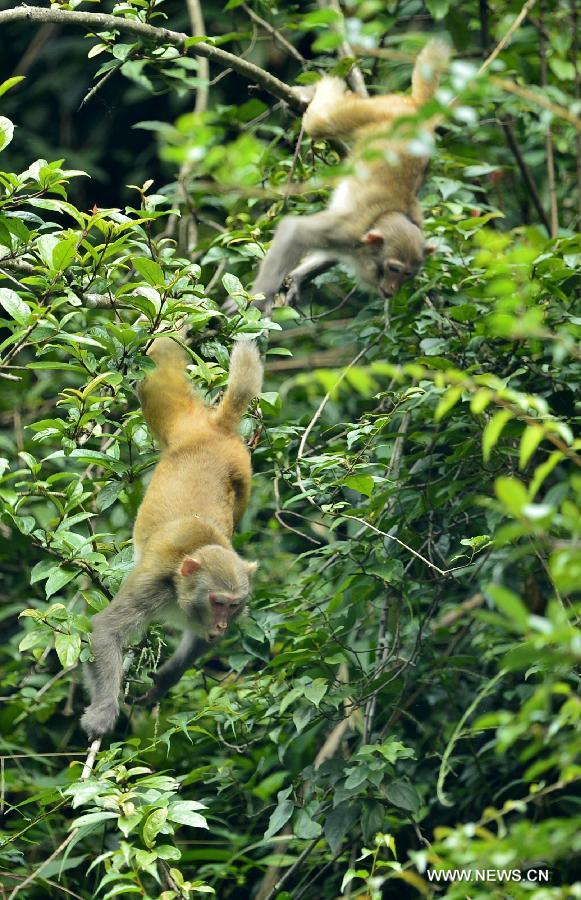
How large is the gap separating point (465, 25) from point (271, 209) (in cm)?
227

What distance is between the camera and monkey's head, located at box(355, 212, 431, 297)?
6.84 metres

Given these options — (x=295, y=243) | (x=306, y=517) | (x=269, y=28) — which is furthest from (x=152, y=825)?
(x=269, y=28)

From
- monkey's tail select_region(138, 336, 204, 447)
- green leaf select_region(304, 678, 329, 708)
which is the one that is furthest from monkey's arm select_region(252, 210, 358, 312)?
green leaf select_region(304, 678, 329, 708)

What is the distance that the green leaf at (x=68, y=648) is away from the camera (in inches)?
170

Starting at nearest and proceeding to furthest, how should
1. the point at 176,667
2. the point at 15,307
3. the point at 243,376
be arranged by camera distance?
the point at 15,307 < the point at 243,376 < the point at 176,667

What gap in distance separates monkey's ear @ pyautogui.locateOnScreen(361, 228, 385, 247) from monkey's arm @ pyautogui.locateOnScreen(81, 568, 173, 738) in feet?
9.94

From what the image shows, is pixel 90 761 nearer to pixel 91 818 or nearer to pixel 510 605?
pixel 91 818

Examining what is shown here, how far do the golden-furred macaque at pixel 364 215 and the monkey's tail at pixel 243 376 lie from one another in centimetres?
105

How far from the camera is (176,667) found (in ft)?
18.6

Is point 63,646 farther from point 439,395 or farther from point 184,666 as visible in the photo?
point 439,395

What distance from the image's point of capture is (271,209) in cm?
682

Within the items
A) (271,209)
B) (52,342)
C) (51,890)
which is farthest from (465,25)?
(51,890)

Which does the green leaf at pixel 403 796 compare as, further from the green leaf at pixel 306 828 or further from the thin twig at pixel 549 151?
the thin twig at pixel 549 151

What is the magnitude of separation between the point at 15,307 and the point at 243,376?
116cm
